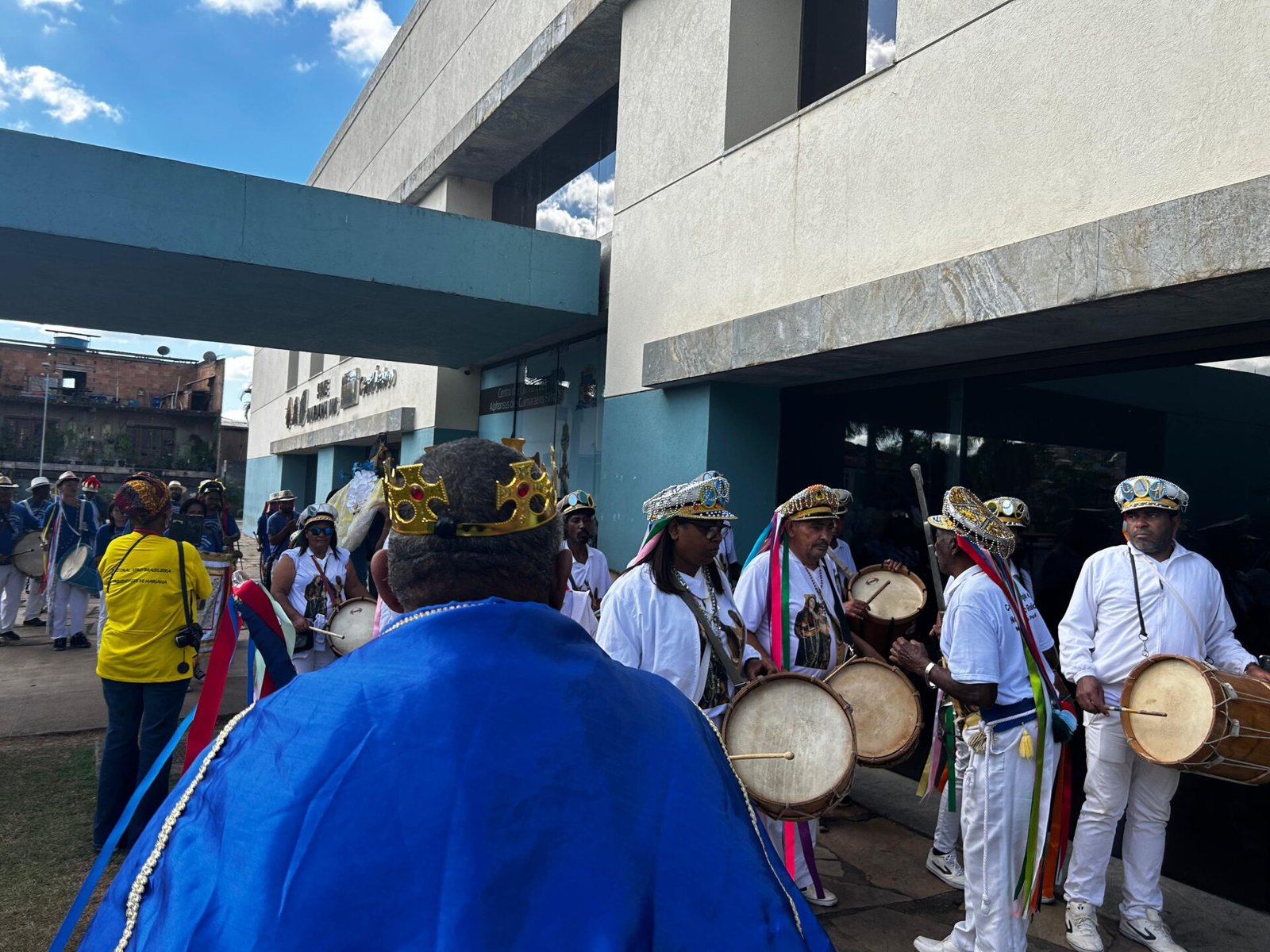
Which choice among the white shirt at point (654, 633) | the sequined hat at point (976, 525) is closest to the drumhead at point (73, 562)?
the white shirt at point (654, 633)

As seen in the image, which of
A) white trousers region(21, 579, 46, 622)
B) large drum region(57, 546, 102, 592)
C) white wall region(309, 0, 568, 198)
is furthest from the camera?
white trousers region(21, 579, 46, 622)

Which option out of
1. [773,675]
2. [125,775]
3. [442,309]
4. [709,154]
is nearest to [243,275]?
[442,309]

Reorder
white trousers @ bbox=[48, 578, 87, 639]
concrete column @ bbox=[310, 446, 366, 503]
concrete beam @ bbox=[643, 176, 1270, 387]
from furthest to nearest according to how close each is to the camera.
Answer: concrete column @ bbox=[310, 446, 366, 503] → white trousers @ bbox=[48, 578, 87, 639] → concrete beam @ bbox=[643, 176, 1270, 387]

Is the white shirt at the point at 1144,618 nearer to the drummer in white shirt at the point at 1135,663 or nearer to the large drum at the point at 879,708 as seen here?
the drummer in white shirt at the point at 1135,663

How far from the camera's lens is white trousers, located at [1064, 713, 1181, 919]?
14.0 feet

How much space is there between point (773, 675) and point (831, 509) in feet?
4.90

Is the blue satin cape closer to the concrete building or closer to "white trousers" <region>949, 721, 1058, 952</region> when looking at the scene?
"white trousers" <region>949, 721, 1058, 952</region>

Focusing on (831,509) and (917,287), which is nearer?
(831,509)

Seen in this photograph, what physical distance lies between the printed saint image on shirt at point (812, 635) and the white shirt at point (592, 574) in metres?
1.82

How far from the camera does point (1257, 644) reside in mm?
A: 4879

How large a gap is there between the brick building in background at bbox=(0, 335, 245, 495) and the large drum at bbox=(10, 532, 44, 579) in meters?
39.1

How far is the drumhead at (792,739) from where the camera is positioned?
352 cm

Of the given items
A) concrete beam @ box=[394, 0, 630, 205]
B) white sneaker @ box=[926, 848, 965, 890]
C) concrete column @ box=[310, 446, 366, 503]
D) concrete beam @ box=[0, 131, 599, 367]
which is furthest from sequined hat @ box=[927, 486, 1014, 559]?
concrete column @ box=[310, 446, 366, 503]

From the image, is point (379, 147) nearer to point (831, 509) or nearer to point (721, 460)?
point (721, 460)
